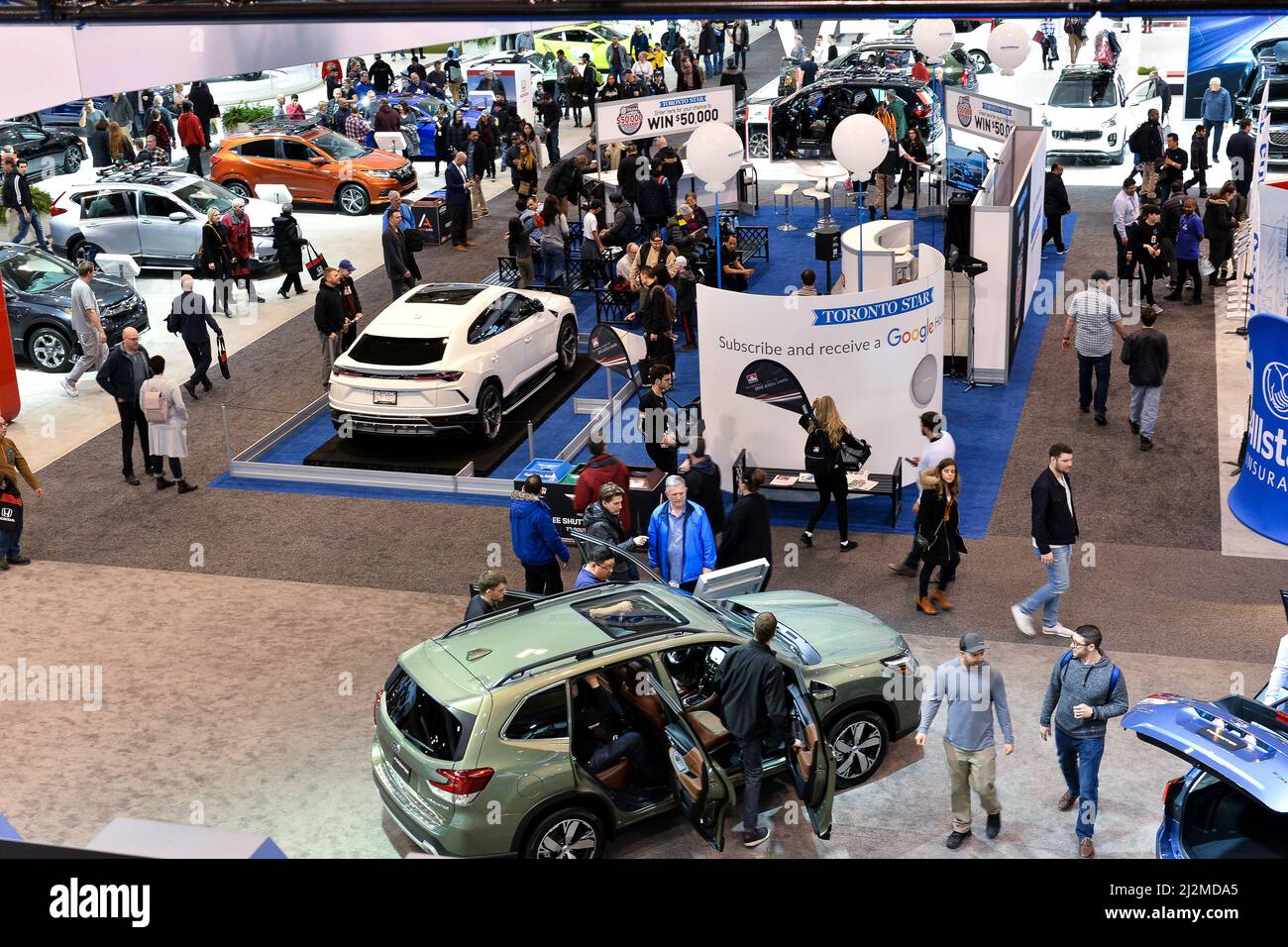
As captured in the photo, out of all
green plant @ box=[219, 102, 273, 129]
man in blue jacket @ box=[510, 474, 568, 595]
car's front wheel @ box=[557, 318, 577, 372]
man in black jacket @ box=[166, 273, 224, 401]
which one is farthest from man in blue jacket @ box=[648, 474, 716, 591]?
green plant @ box=[219, 102, 273, 129]

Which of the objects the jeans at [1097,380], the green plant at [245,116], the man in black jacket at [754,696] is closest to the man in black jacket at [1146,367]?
the jeans at [1097,380]

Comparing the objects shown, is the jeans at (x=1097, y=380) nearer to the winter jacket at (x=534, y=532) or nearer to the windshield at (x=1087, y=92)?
the winter jacket at (x=534, y=532)

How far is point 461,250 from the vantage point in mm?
23234

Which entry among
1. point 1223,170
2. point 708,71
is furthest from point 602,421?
point 708,71

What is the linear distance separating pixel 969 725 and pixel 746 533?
322 cm

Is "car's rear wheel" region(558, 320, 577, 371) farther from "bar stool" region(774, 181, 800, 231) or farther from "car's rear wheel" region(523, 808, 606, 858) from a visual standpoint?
"car's rear wheel" region(523, 808, 606, 858)

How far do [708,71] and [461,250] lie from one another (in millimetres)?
17489

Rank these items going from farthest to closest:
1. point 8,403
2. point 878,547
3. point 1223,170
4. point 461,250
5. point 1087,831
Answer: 1. point 1223,170
2. point 461,250
3. point 8,403
4. point 878,547
5. point 1087,831

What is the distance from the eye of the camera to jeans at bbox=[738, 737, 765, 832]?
323 inches

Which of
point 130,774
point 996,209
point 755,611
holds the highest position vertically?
point 996,209

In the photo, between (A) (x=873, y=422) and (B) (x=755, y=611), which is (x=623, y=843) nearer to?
(B) (x=755, y=611)

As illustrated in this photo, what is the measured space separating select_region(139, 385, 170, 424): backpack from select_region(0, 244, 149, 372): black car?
4177mm

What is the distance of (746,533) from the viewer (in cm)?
1096
